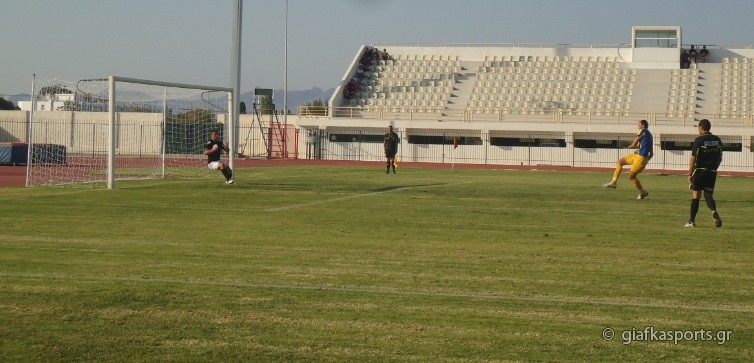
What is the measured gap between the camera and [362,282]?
10523mm

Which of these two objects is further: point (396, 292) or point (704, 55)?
point (704, 55)

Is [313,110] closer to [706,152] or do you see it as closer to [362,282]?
[706,152]

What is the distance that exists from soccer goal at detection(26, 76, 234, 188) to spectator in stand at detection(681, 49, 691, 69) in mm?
34417

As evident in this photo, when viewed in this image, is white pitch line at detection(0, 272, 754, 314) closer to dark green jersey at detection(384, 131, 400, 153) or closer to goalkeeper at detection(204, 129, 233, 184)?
goalkeeper at detection(204, 129, 233, 184)

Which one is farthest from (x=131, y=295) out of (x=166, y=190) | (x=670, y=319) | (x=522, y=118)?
(x=522, y=118)

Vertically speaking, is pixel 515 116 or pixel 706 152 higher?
pixel 515 116

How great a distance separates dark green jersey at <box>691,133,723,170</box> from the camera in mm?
16625

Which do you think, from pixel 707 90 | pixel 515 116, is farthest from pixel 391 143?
pixel 707 90

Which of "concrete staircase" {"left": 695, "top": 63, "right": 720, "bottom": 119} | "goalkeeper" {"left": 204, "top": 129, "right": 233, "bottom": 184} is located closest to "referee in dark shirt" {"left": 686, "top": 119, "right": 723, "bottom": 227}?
"goalkeeper" {"left": 204, "top": 129, "right": 233, "bottom": 184}

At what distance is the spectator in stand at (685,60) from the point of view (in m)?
65.5

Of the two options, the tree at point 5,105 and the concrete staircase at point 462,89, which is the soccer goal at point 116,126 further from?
the tree at point 5,105

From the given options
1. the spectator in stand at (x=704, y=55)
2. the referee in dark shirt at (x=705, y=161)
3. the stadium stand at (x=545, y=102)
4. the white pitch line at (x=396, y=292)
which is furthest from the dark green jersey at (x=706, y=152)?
the spectator in stand at (x=704, y=55)

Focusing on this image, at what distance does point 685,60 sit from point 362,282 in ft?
195

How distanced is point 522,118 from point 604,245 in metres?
47.2
